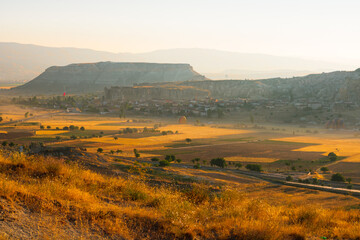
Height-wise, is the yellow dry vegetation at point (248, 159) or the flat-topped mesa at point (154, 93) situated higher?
the flat-topped mesa at point (154, 93)

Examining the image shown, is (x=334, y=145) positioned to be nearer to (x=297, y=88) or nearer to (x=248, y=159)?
(x=248, y=159)

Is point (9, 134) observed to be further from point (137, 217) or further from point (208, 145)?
point (137, 217)

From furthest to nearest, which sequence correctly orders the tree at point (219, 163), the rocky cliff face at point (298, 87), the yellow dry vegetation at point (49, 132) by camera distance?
the rocky cliff face at point (298, 87)
the yellow dry vegetation at point (49, 132)
the tree at point (219, 163)

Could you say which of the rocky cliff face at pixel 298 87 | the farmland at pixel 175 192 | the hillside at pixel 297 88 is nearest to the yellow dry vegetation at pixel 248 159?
the farmland at pixel 175 192

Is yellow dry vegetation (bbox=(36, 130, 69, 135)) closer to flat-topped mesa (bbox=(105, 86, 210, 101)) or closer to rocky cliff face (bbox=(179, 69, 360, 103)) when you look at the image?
flat-topped mesa (bbox=(105, 86, 210, 101))

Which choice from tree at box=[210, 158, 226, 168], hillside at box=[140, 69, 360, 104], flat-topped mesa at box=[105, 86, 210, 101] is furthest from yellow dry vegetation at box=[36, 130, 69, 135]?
hillside at box=[140, 69, 360, 104]

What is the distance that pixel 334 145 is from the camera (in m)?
71.6

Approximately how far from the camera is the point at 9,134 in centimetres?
6994

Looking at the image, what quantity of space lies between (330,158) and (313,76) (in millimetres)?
114762

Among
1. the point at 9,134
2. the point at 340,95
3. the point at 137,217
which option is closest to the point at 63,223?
the point at 137,217

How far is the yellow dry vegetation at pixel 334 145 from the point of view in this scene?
58.9 m

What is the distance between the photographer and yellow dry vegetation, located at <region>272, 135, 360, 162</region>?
58.9 meters

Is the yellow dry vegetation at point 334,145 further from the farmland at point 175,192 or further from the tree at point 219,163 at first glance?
the tree at point 219,163

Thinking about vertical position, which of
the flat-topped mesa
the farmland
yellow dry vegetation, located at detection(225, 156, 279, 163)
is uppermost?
the flat-topped mesa
